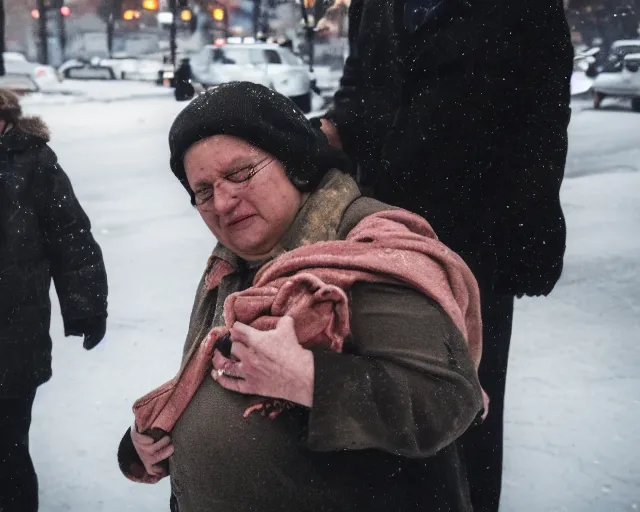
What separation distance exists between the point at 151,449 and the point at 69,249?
136 cm

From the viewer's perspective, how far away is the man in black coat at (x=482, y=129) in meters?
1.93

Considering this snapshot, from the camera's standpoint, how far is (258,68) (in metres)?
19.2

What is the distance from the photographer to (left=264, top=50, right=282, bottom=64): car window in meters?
19.2

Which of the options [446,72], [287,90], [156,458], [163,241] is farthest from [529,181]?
[287,90]

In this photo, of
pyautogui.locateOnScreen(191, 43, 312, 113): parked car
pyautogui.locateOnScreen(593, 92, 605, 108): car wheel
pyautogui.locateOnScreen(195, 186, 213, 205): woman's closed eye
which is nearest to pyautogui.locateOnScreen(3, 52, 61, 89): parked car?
pyautogui.locateOnScreen(191, 43, 312, 113): parked car

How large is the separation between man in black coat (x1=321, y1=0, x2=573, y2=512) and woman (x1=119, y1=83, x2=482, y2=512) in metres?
0.45

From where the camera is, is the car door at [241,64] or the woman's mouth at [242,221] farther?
the car door at [241,64]

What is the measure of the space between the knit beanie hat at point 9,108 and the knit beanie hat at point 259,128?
122 cm

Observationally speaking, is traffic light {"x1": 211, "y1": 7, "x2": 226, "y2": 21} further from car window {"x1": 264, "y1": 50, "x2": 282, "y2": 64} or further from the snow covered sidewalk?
car window {"x1": 264, "y1": 50, "x2": 282, "y2": 64}

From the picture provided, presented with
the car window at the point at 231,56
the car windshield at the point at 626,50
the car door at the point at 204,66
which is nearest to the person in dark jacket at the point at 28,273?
the car window at the point at 231,56

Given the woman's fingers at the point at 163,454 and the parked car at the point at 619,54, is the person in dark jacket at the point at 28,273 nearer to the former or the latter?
the woman's fingers at the point at 163,454

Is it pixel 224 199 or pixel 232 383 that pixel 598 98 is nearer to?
pixel 224 199

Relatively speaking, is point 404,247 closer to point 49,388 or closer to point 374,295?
point 374,295

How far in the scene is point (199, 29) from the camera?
46781 millimetres
